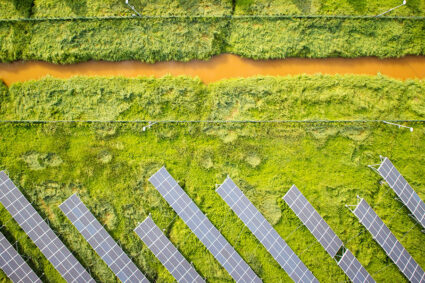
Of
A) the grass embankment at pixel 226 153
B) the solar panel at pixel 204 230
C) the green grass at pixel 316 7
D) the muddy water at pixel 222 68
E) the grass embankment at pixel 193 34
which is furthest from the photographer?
the muddy water at pixel 222 68

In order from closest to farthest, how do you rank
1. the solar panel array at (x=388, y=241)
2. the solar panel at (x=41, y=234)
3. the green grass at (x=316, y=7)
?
the solar panel at (x=41, y=234)
the solar panel array at (x=388, y=241)
the green grass at (x=316, y=7)

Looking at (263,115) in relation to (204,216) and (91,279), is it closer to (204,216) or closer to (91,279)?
(204,216)

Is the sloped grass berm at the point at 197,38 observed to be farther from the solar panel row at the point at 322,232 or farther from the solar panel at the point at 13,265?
the solar panel at the point at 13,265

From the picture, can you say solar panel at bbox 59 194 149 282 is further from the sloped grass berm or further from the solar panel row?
the solar panel row

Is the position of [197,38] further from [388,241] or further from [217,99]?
[388,241]

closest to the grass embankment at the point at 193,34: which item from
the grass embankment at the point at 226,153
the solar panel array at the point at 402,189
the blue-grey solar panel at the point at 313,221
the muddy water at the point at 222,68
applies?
the muddy water at the point at 222,68

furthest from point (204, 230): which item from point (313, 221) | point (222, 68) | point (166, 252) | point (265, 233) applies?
point (222, 68)

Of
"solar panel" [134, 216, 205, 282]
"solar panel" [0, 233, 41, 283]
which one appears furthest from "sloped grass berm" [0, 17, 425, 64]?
"solar panel" [0, 233, 41, 283]

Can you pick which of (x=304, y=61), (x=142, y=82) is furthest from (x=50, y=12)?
(x=304, y=61)
